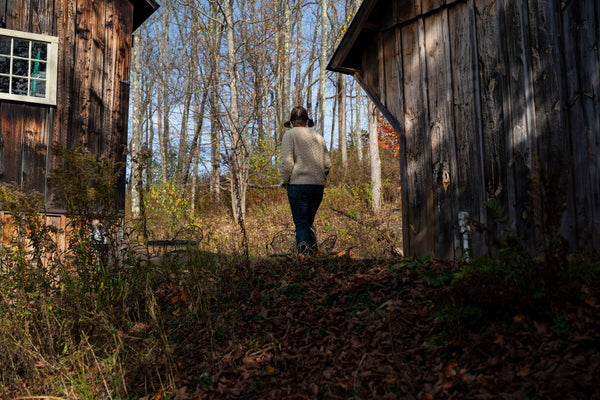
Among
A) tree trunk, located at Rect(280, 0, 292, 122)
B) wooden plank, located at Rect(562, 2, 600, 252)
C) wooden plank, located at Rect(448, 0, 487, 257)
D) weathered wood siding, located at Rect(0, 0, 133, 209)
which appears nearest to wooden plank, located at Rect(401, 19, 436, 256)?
wooden plank, located at Rect(448, 0, 487, 257)

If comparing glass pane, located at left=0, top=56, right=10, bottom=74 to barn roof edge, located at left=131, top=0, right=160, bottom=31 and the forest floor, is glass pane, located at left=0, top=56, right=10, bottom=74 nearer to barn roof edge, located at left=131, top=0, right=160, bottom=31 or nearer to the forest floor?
barn roof edge, located at left=131, top=0, right=160, bottom=31

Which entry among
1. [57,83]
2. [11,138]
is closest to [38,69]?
[57,83]

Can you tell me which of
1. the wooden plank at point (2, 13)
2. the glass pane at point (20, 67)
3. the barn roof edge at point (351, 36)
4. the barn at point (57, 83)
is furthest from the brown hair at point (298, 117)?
the wooden plank at point (2, 13)

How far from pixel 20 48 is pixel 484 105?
693cm

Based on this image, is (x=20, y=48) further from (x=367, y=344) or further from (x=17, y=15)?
(x=367, y=344)

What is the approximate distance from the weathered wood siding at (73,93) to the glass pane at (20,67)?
465 millimetres

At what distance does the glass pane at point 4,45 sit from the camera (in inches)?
279

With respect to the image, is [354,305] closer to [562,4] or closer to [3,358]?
[3,358]

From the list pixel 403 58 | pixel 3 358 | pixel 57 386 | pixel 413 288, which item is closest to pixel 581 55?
pixel 403 58

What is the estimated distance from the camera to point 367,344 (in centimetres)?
344

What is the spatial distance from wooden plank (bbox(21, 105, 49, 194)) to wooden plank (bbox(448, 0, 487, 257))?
20.1ft

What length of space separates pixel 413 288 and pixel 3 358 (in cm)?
385

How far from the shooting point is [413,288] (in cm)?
424

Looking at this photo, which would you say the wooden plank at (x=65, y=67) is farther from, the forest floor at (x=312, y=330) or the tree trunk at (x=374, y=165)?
the tree trunk at (x=374, y=165)
